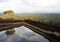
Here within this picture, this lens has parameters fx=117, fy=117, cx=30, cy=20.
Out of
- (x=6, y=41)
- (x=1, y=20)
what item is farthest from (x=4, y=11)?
(x=6, y=41)

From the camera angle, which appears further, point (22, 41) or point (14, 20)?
point (14, 20)

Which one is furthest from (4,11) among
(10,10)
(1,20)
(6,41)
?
(6,41)

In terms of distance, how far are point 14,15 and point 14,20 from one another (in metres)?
A: 1.75

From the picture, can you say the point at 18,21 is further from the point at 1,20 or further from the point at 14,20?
the point at 1,20

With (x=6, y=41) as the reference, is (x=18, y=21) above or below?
below

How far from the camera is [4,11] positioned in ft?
46.8

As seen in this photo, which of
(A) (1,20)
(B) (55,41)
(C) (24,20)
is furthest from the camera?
(C) (24,20)

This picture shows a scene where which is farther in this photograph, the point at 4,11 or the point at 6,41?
the point at 4,11

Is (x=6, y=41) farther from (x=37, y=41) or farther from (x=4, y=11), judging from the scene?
(x=4, y=11)

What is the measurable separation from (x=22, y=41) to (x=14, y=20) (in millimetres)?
8811

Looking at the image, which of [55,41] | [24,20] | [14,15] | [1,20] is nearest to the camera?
[55,41]

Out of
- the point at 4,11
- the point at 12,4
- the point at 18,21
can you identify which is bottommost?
the point at 18,21

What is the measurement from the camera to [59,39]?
5035mm

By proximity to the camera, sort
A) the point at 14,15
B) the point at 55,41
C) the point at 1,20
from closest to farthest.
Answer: the point at 55,41, the point at 1,20, the point at 14,15
